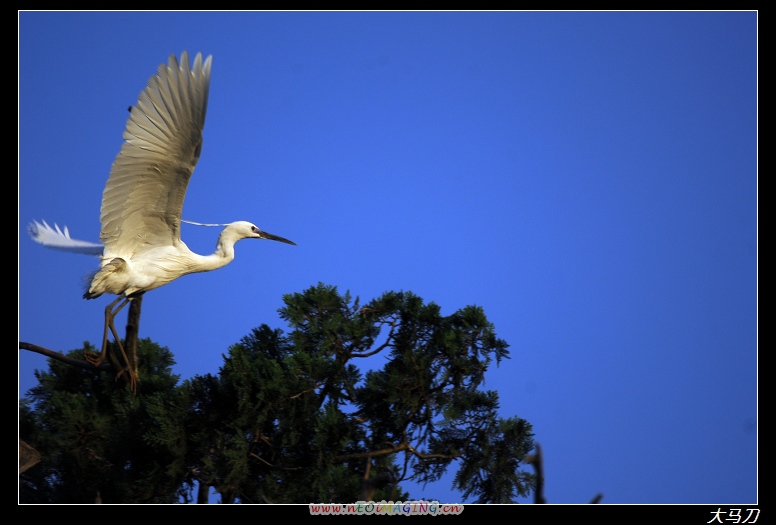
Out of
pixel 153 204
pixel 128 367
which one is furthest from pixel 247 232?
pixel 128 367

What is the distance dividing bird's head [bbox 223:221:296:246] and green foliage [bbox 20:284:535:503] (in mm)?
1051

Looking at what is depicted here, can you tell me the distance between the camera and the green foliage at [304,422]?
557cm

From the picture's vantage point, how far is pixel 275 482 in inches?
220

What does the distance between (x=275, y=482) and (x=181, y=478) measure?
652 millimetres

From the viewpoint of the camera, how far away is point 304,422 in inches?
227

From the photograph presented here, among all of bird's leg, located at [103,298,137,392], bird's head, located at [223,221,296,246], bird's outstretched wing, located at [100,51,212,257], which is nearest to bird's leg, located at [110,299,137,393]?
bird's leg, located at [103,298,137,392]

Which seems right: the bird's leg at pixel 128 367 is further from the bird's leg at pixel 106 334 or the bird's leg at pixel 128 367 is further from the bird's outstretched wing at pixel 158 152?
the bird's outstretched wing at pixel 158 152

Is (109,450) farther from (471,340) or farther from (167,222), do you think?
(471,340)

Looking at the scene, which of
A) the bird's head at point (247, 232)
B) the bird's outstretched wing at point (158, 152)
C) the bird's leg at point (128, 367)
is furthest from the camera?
the bird's head at point (247, 232)

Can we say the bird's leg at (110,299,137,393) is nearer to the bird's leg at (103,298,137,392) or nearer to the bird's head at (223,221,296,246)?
the bird's leg at (103,298,137,392)

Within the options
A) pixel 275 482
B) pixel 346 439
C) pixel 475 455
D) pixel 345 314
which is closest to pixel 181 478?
pixel 275 482

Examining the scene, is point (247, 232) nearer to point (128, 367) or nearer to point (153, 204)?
point (153, 204)

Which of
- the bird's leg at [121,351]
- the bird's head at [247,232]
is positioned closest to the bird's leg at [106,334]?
the bird's leg at [121,351]

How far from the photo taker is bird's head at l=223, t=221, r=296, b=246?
6934 mm
